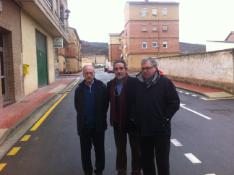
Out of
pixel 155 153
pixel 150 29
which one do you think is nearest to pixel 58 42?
pixel 155 153

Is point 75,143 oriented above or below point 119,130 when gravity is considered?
below

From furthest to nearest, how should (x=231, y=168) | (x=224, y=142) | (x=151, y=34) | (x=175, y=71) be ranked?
1. (x=151, y=34)
2. (x=175, y=71)
3. (x=224, y=142)
4. (x=231, y=168)

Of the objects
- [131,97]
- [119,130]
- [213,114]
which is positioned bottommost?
[213,114]

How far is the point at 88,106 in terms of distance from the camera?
5.46m

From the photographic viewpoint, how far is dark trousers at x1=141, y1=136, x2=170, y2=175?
15.3ft

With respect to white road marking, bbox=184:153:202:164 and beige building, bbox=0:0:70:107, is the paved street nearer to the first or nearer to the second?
white road marking, bbox=184:153:202:164

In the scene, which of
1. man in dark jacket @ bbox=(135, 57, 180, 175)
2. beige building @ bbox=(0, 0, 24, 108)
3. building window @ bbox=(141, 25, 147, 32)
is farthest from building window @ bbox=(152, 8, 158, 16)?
man in dark jacket @ bbox=(135, 57, 180, 175)

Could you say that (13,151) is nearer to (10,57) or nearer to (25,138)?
(25,138)

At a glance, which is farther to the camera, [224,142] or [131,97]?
[224,142]

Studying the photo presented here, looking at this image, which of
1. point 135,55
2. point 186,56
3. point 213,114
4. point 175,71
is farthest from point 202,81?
point 135,55

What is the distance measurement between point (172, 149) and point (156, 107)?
2870 millimetres

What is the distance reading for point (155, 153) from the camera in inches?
187

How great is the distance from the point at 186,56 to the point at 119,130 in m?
22.6

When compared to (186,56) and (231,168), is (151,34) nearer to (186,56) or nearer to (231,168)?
(186,56)
